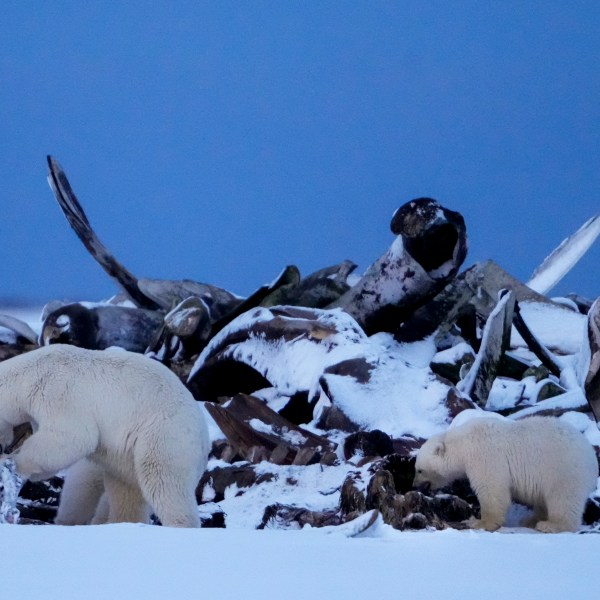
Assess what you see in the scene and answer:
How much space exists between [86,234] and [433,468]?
500 centimetres

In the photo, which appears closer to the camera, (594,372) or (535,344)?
(594,372)

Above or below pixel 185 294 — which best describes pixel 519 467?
below

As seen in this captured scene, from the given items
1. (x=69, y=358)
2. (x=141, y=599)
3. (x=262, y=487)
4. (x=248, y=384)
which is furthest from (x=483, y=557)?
(x=248, y=384)

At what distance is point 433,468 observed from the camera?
5.61m

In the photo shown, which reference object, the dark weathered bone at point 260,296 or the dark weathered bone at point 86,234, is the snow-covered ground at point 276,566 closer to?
the dark weathered bone at point 260,296

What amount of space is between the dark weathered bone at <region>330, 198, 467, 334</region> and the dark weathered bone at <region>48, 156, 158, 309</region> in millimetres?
2087

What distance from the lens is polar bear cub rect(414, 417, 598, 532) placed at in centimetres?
526

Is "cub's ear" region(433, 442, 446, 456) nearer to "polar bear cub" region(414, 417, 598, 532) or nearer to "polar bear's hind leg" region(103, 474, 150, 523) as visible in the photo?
Result: "polar bear cub" region(414, 417, 598, 532)

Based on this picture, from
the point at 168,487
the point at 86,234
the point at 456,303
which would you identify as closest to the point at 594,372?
the point at 456,303

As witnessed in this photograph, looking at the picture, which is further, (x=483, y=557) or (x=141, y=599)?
(x=483, y=557)

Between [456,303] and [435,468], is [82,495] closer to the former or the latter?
[435,468]

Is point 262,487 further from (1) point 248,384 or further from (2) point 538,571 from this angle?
(2) point 538,571

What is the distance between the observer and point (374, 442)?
6055 millimetres

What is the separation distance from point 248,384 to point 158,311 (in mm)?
1594
